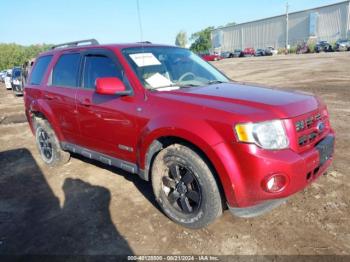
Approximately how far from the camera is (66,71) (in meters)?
4.82

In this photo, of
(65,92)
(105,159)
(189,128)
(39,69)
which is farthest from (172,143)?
(39,69)

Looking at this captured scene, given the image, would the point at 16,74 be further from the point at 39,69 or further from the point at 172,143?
the point at 172,143

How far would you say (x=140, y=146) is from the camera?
11.9ft

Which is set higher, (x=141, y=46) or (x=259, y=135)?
(x=141, y=46)

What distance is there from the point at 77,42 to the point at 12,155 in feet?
9.10

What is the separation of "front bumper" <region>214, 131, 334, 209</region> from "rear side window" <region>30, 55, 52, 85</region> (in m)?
3.73

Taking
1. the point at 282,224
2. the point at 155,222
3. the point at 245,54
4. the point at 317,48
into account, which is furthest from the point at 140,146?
the point at 245,54

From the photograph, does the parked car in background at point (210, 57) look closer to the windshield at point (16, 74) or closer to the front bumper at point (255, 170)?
the front bumper at point (255, 170)

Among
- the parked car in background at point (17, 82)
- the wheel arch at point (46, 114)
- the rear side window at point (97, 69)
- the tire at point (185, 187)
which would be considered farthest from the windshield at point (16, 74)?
the tire at point (185, 187)

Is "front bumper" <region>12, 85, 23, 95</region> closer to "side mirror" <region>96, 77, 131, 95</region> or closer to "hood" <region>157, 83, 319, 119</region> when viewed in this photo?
"side mirror" <region>96, 77, 131, 95</region>

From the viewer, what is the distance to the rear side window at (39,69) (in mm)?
5395

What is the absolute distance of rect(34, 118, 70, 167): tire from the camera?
532 cm

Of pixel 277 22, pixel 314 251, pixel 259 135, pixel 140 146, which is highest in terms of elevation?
pixel 277 22

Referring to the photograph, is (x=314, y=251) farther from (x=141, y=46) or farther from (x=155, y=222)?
(x=141, y=46)
